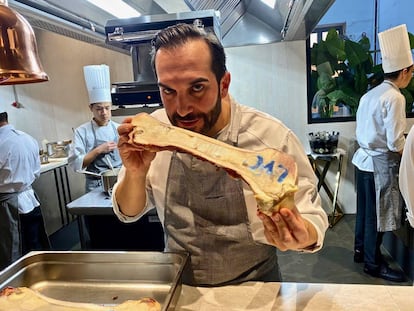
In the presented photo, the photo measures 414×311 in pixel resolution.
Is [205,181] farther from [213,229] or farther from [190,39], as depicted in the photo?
[190,39]

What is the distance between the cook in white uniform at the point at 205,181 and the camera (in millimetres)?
927

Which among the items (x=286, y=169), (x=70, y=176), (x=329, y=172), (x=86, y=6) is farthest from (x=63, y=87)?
(x=286, y=169)

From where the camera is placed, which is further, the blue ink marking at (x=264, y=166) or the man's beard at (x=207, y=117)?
the man's beard at (x=207, y=117)

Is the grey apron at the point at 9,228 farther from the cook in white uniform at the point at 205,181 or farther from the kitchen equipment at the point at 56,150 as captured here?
the cook in white uniform at the point at 205,181

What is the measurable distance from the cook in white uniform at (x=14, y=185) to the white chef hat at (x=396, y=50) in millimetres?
2871

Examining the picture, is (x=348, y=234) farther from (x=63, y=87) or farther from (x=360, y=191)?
(x=63, y=87)

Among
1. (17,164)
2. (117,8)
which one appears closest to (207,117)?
(117,8)

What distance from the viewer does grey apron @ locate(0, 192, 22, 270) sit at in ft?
8.38

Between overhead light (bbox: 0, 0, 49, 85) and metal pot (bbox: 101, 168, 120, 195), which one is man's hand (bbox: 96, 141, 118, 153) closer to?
metal pot (bbox: 101, 168, 120, 195)

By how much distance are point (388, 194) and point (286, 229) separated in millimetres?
2191

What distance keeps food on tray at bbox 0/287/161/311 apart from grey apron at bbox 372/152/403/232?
7.20 ft

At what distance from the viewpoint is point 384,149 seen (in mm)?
2582

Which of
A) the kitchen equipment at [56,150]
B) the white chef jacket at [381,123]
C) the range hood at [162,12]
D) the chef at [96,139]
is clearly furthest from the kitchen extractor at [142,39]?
the kitchen equipment at [56,150]

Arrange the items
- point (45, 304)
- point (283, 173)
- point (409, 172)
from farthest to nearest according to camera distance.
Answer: point (409, 172), point (45, 304), point (283, 173)
